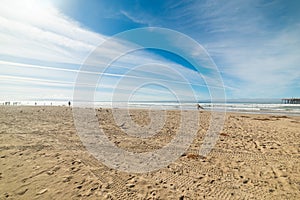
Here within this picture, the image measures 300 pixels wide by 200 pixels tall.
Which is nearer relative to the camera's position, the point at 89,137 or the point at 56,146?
the point at 56,146

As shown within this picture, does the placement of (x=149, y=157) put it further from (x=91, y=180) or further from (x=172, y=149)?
(x=91, y=180)

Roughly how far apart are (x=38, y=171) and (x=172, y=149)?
441cm

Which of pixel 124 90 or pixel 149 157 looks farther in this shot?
pixel 124 90

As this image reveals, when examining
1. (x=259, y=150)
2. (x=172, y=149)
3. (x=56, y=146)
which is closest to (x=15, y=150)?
(x=56, y=146)

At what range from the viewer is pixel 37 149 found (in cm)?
587

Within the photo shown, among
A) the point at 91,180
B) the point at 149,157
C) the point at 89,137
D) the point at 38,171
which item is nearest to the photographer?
the point at 91,180

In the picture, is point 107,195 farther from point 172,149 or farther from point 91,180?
point 172,149

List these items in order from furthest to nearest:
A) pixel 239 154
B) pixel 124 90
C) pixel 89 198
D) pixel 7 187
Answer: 1. pixel 124 90
2. pixel 239 154
3. pixel 7 187
4. pixel 89 198

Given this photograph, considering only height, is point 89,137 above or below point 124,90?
below

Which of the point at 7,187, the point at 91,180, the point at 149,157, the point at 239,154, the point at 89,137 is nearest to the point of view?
the point at 7,187

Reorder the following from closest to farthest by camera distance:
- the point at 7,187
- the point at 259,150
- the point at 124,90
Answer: the point at 7,187
the point at 259,150
the point at 124,90

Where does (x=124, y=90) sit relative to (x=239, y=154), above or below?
above

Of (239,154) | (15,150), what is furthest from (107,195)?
(239,154)

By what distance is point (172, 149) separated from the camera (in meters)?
6.63
